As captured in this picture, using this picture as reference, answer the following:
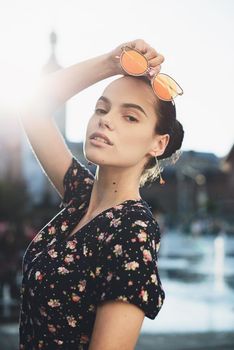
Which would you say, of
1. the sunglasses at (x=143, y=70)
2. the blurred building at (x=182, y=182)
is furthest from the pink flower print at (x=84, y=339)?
the blurred building at (x=182, y=182)

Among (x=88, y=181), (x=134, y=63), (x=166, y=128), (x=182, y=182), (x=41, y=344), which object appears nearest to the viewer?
(x=41, y=344)

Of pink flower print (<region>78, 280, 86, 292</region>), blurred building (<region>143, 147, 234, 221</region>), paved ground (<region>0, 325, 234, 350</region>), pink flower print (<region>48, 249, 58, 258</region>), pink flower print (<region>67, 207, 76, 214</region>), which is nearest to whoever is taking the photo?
pink flower print (<region>78, 280, 86, 292</region>)

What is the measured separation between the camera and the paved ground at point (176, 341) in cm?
709

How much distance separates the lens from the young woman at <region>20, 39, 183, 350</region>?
163 centimetres

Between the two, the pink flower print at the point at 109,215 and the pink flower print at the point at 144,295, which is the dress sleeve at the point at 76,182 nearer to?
the pink flower print at the point at 109,215

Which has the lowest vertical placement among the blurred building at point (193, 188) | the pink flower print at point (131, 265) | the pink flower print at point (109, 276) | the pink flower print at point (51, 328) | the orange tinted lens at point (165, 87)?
the pink flower print at point (51, 328)

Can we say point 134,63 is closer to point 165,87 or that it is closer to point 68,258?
point 165,87

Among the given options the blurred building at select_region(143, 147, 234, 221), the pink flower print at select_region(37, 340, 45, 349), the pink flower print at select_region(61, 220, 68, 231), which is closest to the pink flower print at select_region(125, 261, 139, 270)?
the pink flower print at select_region(37, 340, 45, 349)

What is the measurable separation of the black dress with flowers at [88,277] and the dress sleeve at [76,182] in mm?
429

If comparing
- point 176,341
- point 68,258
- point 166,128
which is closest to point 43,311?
point 68,258

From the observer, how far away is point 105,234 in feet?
5.79

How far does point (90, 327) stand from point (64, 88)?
1014 mm

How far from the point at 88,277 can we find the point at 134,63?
26.2 inches

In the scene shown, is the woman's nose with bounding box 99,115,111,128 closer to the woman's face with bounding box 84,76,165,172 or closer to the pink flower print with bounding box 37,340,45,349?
the woman's face with bounding box 84,76,165,172
